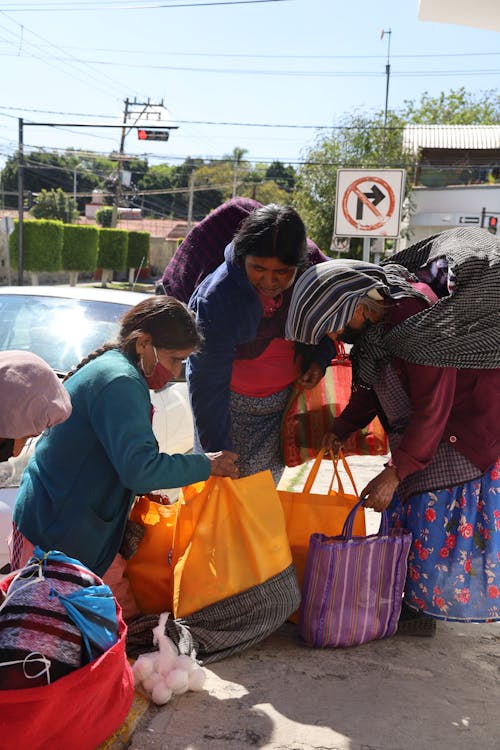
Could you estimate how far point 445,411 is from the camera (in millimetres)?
3393

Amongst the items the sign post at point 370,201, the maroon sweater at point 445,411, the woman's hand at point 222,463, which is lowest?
the woman's hand at point 222,463

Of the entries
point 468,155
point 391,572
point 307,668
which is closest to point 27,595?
point 307,668

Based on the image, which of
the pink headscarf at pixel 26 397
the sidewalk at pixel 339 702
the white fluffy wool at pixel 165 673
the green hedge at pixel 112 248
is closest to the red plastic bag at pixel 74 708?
the sidewalk at pixel 339 702

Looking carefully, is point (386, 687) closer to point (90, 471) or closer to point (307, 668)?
point (307, 668)

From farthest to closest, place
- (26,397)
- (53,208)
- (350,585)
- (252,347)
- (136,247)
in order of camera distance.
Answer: (53,208) → (136,247) → (252,347) → (350,585) → (26,397)

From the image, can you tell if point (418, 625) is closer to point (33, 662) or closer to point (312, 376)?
point (312, 376)

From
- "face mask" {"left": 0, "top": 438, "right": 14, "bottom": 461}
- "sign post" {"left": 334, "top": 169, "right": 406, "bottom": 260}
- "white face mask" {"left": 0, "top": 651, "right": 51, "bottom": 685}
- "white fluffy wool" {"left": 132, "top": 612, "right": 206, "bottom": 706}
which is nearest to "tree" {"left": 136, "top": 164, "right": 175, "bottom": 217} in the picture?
"sign post" {"left": 334, "top": 169, "right": 406, "bottom": 260}

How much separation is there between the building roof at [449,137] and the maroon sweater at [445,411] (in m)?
33.4

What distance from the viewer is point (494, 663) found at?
3590 millimetres

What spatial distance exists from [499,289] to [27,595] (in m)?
2.04

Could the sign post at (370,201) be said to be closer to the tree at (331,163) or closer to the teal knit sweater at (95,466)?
the teal knit sweater at (95,466)

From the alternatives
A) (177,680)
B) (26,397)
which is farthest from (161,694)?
(26,397)

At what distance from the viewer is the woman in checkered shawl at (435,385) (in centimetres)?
328

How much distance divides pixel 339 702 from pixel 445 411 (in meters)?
1.19
